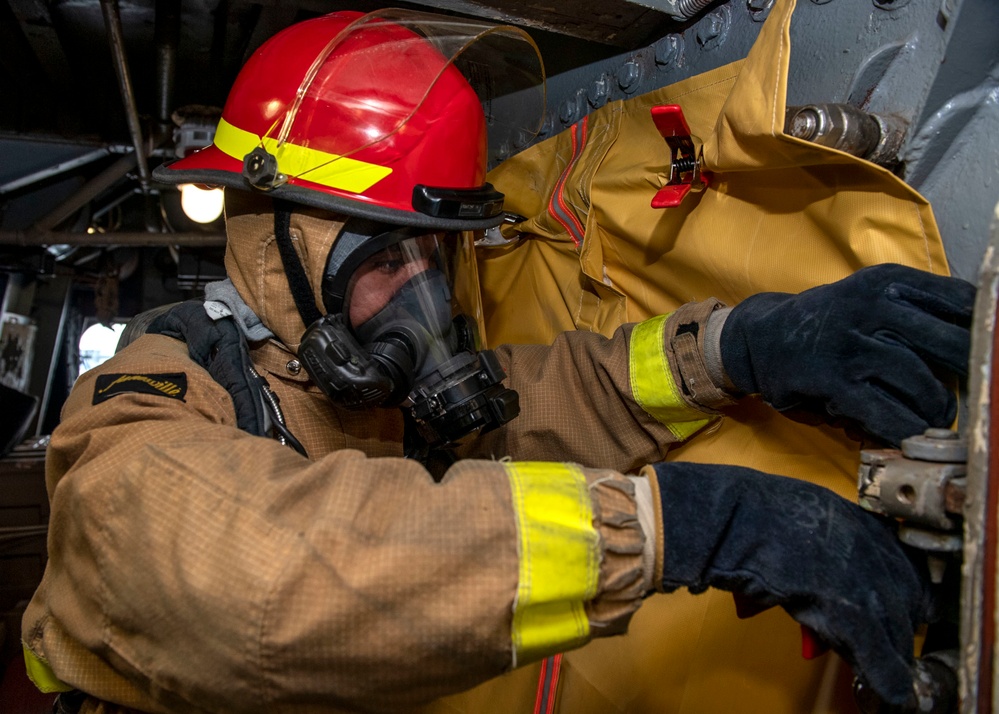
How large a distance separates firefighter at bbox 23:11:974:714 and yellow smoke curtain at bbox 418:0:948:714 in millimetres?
128

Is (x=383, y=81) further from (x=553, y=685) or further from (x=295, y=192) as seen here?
(x=553, y=685)

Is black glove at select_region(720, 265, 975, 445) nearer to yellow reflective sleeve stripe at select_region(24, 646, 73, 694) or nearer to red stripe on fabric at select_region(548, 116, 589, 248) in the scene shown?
red stripe on fabric at select_region(548, 116, 589, 248)

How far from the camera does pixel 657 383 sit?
1729 millimetres

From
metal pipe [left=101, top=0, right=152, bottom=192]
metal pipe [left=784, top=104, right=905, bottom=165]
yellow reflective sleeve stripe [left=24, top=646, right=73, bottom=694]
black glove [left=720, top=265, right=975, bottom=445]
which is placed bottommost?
yellow reflective sleeve stripe [left=24, top=646, right=73, bottom=694]

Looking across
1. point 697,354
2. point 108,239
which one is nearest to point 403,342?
point 697,354

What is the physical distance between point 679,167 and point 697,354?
457 mm

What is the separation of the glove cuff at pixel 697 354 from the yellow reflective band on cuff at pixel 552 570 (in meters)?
0.65

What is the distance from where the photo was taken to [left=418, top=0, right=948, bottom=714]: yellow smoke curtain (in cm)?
139

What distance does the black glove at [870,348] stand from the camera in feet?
3.77

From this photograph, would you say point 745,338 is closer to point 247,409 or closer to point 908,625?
point 908,625

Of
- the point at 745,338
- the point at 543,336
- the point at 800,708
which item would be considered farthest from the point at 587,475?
the point at 543,336

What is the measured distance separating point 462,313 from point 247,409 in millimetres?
587

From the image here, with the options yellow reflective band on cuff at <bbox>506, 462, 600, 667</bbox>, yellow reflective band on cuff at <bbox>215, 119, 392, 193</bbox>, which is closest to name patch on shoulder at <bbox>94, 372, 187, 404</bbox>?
yellow reflective band on cuff at <bbox>215, 119, 392, 193</bbox>

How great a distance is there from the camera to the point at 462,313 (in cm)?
189
